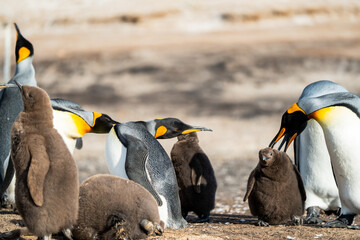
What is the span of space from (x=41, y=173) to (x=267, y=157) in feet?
7.13

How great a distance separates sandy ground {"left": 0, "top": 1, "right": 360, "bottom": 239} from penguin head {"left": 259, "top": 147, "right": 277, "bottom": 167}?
378 centimetres

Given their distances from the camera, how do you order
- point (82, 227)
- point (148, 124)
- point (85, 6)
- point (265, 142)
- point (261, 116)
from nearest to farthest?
point (82, 227) < point (148, 124) < point (265, 142) < point (261, 116) < point (85, 6)

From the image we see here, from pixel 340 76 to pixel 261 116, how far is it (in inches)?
171

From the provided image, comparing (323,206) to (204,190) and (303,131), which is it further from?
(204,190)

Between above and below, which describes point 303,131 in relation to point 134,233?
above

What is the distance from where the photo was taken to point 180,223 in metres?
5.00

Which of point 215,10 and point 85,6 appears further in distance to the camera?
point 85,6

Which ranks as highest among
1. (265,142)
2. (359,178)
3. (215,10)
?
(215,10)

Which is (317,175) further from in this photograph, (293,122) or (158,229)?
(158,229)

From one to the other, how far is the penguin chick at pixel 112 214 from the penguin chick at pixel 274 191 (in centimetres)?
146

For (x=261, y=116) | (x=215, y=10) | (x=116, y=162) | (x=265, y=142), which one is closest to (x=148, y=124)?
(x=116, y=162)

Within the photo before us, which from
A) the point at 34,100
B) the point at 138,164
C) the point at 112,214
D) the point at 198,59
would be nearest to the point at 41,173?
the point at 34,100

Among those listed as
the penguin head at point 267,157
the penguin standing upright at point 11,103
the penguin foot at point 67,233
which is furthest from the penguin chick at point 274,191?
the penguin standing upright at point 11,103

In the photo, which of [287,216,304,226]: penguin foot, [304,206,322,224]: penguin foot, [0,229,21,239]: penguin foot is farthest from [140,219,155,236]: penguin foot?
[304,206,322,224]: penguin foot
